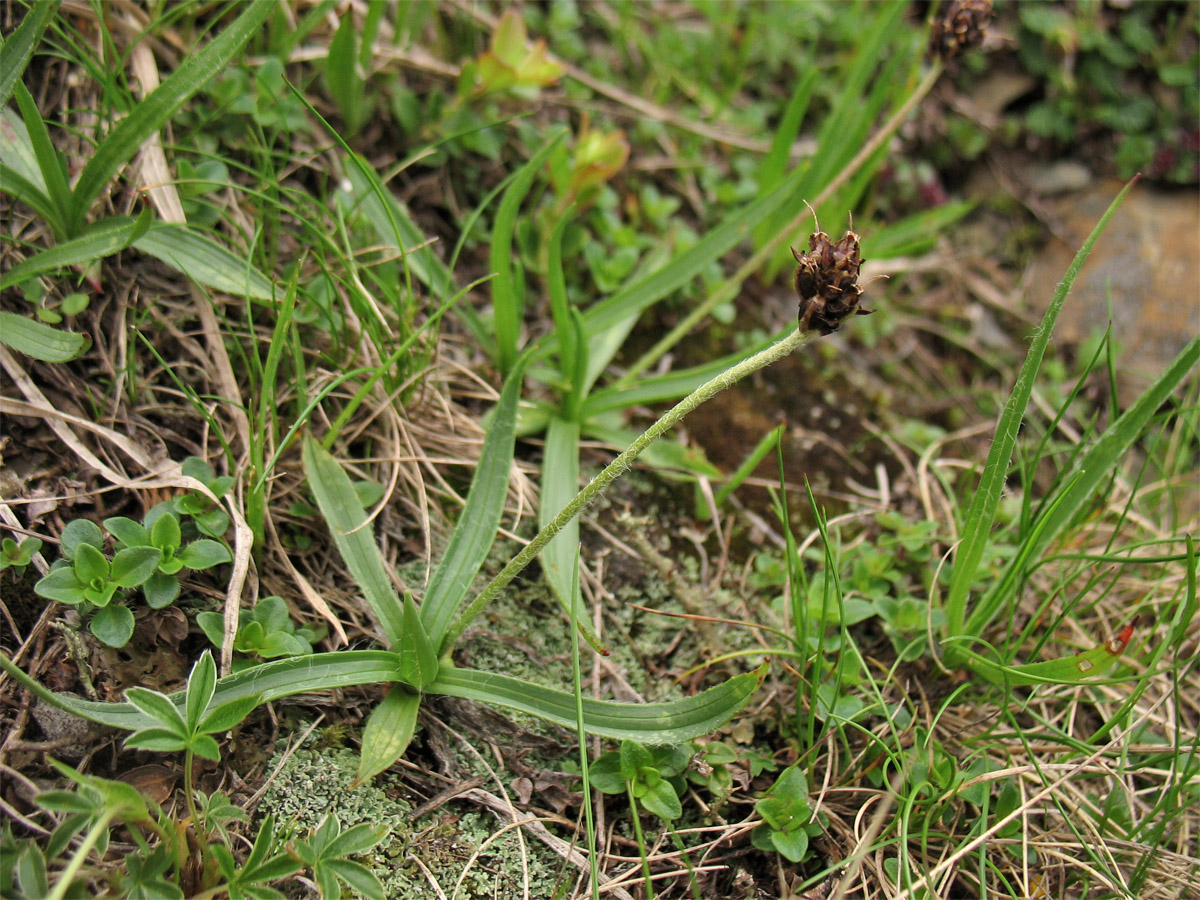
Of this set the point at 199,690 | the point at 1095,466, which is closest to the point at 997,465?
the point at 1095,466

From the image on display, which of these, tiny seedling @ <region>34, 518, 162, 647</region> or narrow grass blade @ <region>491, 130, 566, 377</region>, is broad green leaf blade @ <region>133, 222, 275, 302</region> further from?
tiny seedling @ <region>34, 518, 162, 647</region>

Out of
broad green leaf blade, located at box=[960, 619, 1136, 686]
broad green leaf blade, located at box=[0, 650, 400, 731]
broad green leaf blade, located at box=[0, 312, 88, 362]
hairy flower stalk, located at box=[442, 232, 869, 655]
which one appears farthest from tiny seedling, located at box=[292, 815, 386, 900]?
broad green leaf blade, located at box=[960, 619, 1136, 686]

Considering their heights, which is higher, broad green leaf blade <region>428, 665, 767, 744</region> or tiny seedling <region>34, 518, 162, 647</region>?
tiny seedling <region>34, 518, 162, 647</region>

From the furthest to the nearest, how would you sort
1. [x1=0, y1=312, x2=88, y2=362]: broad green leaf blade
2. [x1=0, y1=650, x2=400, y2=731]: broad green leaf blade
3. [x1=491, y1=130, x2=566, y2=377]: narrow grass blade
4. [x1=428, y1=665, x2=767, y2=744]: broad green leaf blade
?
1. [x1=491, y1=130, x2=566, y2=377]: narrow grass blade
2. [x1=0, y1=312, x2=88, y2=362]: broad green leaf blade
3. [x1=428, y1=665, x2=767, y2=744]: broad green leaf blade
4. [x1=0, y1=650, x2=400, y2=731]: broad green leaf blade

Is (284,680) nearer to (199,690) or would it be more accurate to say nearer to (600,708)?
(199,690)

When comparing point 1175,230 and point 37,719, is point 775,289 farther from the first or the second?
point 37,719

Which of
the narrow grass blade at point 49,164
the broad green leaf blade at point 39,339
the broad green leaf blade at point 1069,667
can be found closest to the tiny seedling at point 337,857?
the broad green leaf blade at point 39,339

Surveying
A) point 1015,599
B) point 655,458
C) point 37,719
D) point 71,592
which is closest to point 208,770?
point 37,719

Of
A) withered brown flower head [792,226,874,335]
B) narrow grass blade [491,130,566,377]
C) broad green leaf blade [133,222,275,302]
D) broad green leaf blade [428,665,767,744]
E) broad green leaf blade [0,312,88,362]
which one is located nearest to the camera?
withered brown flower head [792,226,874,335]
